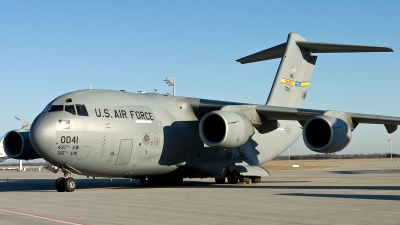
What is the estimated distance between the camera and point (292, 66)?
2409cm

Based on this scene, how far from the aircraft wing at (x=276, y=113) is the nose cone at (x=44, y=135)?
19.7ft

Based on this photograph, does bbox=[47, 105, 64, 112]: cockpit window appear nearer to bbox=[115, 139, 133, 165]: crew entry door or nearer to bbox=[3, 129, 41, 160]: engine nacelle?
bbox=[115, 139, 133, 165]: crew entry door

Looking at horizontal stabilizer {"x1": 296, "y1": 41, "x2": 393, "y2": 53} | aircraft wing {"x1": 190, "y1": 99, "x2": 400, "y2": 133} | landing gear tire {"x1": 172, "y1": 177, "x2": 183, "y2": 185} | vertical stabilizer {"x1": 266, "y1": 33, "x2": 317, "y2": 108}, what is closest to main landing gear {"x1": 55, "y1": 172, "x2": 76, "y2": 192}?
landing gear tire {"x1": 172, "y1": 177, "x2": 183, "y2": 185}

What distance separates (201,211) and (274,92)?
1345 centimetres

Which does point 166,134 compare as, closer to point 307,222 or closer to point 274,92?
point 274,92

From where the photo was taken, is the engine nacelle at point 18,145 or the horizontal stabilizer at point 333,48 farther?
the horizontal stabilizer at point 333,48

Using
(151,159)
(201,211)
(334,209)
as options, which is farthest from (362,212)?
(151,159)

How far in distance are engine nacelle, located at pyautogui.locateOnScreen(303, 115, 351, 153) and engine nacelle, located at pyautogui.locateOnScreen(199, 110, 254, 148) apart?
2.10m

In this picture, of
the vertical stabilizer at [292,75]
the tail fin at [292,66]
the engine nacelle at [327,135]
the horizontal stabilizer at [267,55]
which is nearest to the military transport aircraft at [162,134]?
the engine nacelle at [327,135]

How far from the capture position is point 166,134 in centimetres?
1959

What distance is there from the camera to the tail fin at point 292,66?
23.9m

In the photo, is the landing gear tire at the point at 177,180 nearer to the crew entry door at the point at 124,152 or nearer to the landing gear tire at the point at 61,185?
the crew entry door at the point at 124,152

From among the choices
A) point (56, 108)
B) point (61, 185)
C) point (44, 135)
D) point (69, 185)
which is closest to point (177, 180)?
point (69, 185)

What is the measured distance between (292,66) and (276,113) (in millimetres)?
4696
